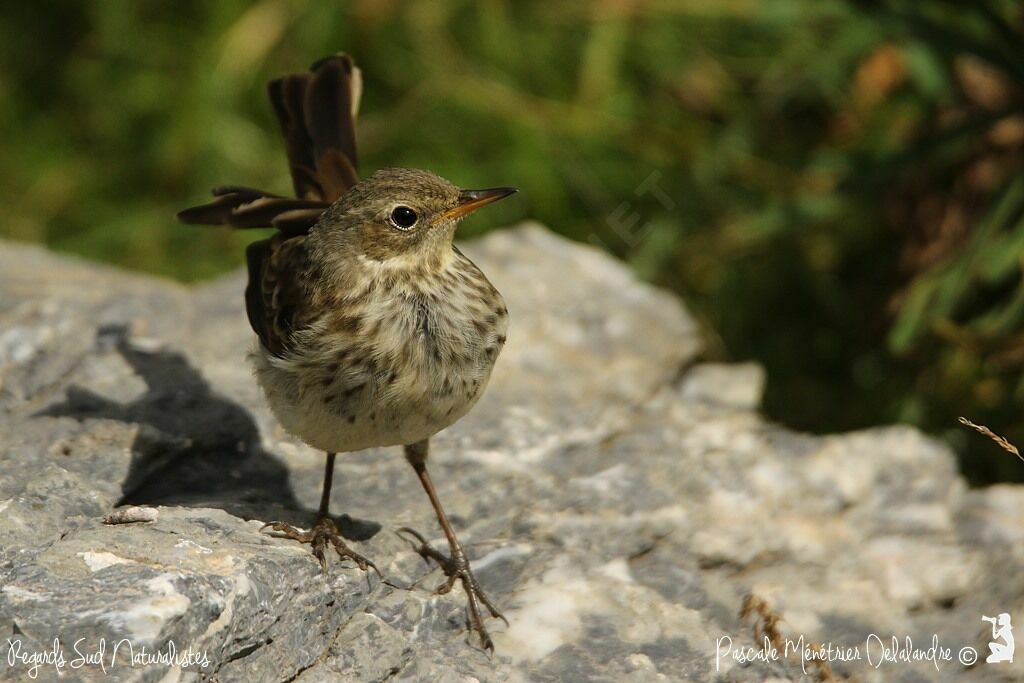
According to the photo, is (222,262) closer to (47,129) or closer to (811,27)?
(47,129)

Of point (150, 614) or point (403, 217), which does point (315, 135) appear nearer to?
point (403, 217)

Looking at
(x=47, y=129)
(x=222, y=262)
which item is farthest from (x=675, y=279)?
(x=47, y=129)

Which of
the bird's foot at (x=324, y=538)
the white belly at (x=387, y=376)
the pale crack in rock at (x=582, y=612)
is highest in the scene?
the white belly at (x=387, y=376)

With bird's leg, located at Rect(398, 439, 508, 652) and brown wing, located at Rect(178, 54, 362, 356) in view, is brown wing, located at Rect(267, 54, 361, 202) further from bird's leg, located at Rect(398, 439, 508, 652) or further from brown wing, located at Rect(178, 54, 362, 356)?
bird's leg, located at Rect(398, 439, 508, 652)

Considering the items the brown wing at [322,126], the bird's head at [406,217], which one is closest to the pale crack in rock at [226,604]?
the bird's head at [406,217]

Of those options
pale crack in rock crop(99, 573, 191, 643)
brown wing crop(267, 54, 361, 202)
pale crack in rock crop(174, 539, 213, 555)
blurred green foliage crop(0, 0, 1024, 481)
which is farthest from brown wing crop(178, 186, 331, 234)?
blurred green foliage crop(0, 0, 1024, 481)

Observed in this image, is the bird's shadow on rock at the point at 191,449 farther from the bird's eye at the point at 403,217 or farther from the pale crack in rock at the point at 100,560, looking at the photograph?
the bird's eye at the point at 403,217
